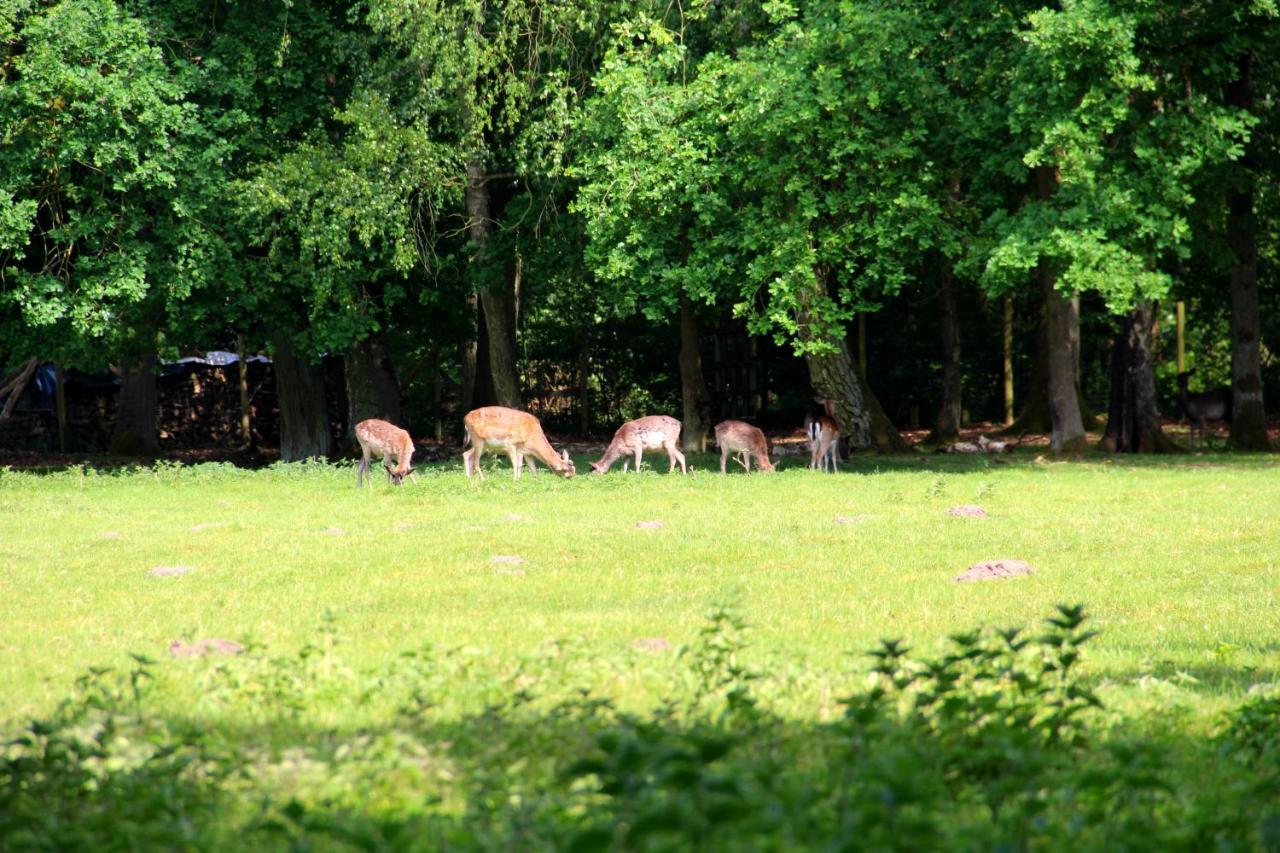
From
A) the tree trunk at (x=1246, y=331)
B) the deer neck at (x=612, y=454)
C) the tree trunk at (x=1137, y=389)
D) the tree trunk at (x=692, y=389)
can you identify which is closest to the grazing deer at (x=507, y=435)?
the deer neck at (x=612, y=454)

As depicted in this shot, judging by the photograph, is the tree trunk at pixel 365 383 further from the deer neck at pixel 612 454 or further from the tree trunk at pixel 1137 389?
the tree trunk at pixel 1137 389

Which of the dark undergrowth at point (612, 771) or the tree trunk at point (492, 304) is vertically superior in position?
the tree trunk at point (492, 304)

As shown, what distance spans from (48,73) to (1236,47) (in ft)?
60.7

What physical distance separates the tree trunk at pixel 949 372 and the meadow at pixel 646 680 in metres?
15.0

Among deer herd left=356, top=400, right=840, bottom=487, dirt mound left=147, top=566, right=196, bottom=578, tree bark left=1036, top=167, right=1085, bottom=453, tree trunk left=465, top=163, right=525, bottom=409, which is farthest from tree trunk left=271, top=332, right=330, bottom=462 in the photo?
dirt mound left=147, top=566, right=196, bottom=578

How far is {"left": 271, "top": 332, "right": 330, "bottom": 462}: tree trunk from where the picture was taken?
30062mm

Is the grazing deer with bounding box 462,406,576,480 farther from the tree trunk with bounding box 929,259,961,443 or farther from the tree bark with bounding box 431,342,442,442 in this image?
the tree bark with bounding box 431,342,442,442

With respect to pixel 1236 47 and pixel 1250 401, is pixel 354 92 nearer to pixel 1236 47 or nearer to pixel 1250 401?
pixel 1236 47

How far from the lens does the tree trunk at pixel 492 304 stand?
27.2 metres

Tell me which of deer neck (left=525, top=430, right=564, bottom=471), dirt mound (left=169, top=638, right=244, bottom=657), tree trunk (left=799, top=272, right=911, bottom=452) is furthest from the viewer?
tree trunk (left=799, top=272, right=911, bottom=452)

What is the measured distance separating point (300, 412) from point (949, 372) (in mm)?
13474

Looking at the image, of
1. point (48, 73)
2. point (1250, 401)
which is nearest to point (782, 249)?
point (1250, 401)

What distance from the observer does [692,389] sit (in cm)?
2970

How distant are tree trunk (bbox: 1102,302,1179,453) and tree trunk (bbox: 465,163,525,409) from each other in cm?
1094
